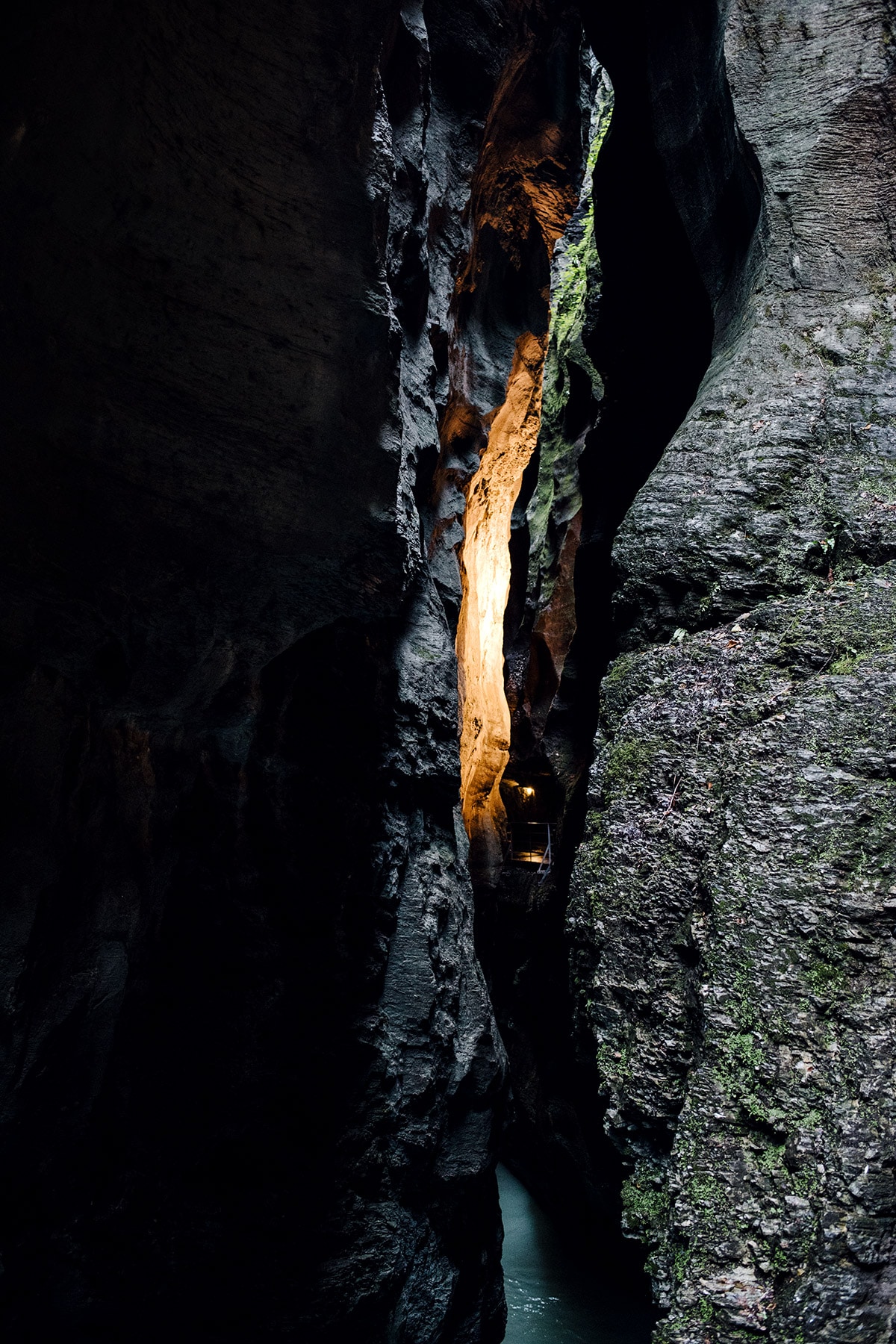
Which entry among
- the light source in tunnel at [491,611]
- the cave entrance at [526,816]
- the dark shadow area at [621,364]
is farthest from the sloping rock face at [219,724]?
the light source in tunnel at [491,611]

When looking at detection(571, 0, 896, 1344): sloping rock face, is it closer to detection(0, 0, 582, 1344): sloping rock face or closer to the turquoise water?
detection(0, 0, 582, 1344): sloping rock face

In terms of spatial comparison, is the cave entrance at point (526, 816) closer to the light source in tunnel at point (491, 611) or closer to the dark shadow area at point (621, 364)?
the light source in tunnel at point (491, 611)

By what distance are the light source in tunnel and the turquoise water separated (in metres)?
4.64

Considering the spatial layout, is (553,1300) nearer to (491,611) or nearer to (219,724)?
(219,724)

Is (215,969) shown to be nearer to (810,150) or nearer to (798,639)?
(798,639)

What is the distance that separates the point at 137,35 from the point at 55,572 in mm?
2035

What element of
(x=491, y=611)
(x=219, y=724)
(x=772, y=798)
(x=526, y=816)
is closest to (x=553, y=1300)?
(x=526, y=816)

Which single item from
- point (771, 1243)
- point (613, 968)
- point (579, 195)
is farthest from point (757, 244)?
point (579, 195)

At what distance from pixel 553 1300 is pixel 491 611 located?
9787 mm

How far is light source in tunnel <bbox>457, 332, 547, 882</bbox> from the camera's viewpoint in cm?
1284

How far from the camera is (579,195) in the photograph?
11.3 metres

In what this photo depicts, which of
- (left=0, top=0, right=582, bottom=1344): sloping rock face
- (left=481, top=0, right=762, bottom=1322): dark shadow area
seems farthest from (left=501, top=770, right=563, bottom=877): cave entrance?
(left=0, top=0, right=582, bottom=1344): sloping rock face

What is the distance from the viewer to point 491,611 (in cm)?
1446

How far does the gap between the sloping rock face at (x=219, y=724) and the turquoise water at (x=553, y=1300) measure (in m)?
2.39
